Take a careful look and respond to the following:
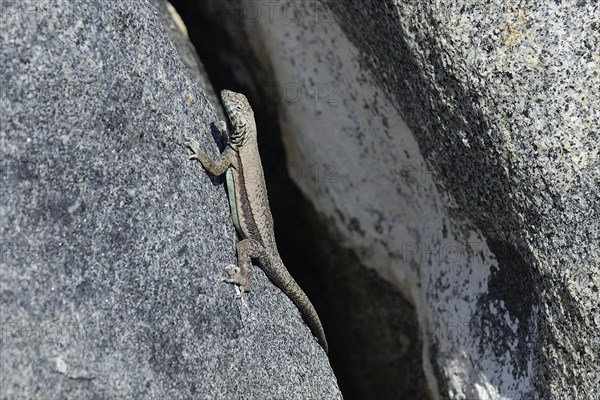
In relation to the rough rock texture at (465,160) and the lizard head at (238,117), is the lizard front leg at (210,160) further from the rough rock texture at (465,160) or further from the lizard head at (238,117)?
the rough rock texture at (465,160)

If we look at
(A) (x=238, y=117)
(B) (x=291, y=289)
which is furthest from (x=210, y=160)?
(B) (x=291, y=289)

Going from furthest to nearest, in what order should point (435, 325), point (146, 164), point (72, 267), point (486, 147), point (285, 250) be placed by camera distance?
point (285, 250), point (435, 325), point (486, 147), point (146, 164), point (72, 267)

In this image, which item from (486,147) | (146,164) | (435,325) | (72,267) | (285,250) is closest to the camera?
(72,267)

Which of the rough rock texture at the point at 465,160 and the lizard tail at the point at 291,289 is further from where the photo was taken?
the lizard tail at the point at 291,289

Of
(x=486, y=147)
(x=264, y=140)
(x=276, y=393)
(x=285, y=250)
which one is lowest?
(x=285, y=250)

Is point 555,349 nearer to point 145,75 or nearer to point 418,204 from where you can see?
point 418,204

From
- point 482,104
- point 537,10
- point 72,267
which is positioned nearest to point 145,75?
point 72,267

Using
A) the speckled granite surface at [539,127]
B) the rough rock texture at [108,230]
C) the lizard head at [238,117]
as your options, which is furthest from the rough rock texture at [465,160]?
the rough rock texture at [108,230]

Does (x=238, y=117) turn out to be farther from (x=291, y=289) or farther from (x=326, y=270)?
(x=326, y=270)
